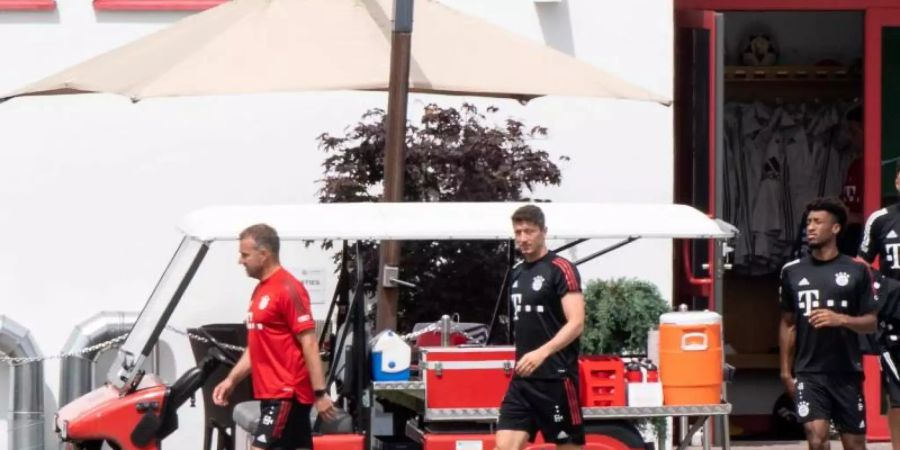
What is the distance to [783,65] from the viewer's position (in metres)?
14.6

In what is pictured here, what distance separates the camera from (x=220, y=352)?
9.31m

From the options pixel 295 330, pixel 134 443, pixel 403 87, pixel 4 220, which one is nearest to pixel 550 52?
pixel 403 87

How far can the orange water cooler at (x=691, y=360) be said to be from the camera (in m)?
9.16

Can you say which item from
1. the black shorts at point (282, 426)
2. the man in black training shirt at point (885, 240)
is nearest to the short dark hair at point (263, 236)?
the black shorts at point (282, 426)

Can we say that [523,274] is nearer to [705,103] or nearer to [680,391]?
[680,391]

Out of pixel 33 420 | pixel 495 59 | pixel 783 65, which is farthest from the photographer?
pixel 783 65

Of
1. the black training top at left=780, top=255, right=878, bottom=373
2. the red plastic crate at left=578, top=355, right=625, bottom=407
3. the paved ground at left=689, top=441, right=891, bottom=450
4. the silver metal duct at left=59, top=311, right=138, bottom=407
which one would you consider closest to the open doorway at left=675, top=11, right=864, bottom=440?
the paved ground at left=689, top=441, right=891, bottom=450

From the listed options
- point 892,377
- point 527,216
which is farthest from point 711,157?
point 527,216

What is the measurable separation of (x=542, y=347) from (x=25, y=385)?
4666 mm

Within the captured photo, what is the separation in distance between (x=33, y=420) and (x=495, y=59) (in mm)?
4242

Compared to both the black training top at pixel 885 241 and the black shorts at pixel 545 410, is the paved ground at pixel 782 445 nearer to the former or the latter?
the black training top at pixel 885 241

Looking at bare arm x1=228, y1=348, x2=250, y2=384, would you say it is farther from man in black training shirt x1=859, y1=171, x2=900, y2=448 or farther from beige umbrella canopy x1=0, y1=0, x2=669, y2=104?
man in black training shirt x1=859, y1=171, x2=900, y2=448

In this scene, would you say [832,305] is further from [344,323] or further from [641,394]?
[344,323]

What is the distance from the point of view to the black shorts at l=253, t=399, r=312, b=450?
856 cm
